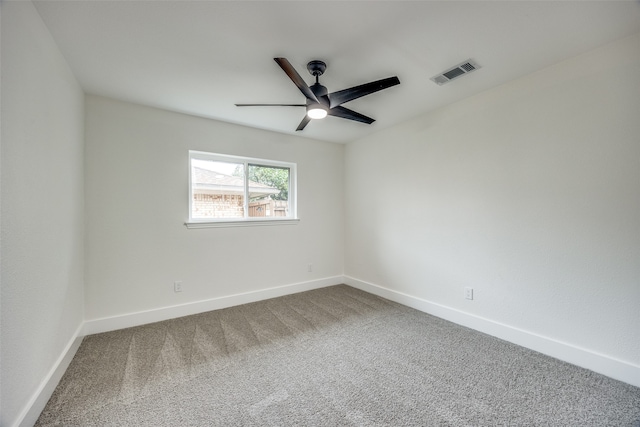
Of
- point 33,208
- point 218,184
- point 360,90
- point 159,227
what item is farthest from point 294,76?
point 159,227

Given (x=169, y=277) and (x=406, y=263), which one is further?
(x=406, y=263)

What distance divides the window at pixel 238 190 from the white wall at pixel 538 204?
1.72 metres

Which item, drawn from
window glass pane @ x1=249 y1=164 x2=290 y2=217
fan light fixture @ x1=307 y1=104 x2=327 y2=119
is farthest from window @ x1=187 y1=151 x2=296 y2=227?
fan light fixture @ x1=307 y1=104 x2=327 y2=119

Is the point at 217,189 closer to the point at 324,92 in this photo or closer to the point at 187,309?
the point at 187,309

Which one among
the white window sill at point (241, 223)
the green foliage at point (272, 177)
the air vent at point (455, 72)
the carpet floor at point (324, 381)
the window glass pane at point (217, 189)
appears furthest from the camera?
the green foliage at point (272, 177)

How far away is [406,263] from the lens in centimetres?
339

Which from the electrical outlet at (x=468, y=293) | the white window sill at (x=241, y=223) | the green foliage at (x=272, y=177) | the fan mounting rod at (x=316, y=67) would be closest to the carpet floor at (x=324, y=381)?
the electrical outlet at (x=468, y=293)

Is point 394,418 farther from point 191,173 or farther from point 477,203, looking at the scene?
point 191,173

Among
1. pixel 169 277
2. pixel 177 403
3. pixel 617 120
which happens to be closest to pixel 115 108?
pixel 169 277

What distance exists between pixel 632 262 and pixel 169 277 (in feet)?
13.5

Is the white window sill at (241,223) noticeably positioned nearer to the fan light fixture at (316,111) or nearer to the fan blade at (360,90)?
the fan light fixture at (316,111)

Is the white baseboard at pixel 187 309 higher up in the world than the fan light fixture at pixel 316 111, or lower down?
lower down

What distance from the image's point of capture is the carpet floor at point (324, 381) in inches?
60.6

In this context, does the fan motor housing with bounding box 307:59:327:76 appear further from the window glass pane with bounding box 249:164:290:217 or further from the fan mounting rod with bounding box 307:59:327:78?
the window glass pane with bounding box 249:164:290:217
